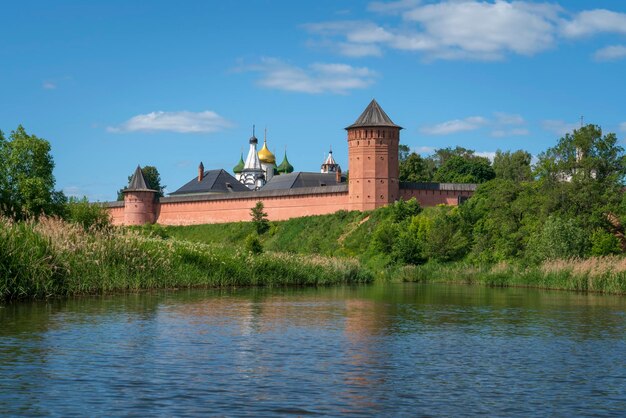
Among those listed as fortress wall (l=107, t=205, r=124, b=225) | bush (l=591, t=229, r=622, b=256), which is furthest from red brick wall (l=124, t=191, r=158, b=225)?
bush (l=591, t=229, r=622, b=256)

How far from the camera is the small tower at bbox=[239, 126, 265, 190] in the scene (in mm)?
79812

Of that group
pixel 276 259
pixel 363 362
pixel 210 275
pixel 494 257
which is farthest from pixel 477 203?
pixel 363 362

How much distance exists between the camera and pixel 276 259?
2286cm

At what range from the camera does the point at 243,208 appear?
52.5 meters

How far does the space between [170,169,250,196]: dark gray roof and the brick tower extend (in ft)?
77.3

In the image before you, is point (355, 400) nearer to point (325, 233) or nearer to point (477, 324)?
point (477, 324)

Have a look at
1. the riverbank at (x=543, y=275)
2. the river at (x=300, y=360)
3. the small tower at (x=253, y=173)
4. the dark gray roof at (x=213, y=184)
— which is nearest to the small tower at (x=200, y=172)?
the dark gray roof at (x=213, y=184)

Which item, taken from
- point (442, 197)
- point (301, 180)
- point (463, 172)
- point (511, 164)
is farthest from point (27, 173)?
point (511, 164)

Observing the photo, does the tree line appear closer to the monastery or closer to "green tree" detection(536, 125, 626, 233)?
"green tree" detection(536, 125, 626, 233)

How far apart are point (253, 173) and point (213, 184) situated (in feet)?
35.4

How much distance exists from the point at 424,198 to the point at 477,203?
22.3 feet

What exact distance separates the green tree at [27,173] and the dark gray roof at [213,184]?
28573mm

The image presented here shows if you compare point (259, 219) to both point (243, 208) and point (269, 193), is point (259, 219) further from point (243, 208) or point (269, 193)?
point (243, 208)

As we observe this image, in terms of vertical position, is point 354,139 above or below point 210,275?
above
